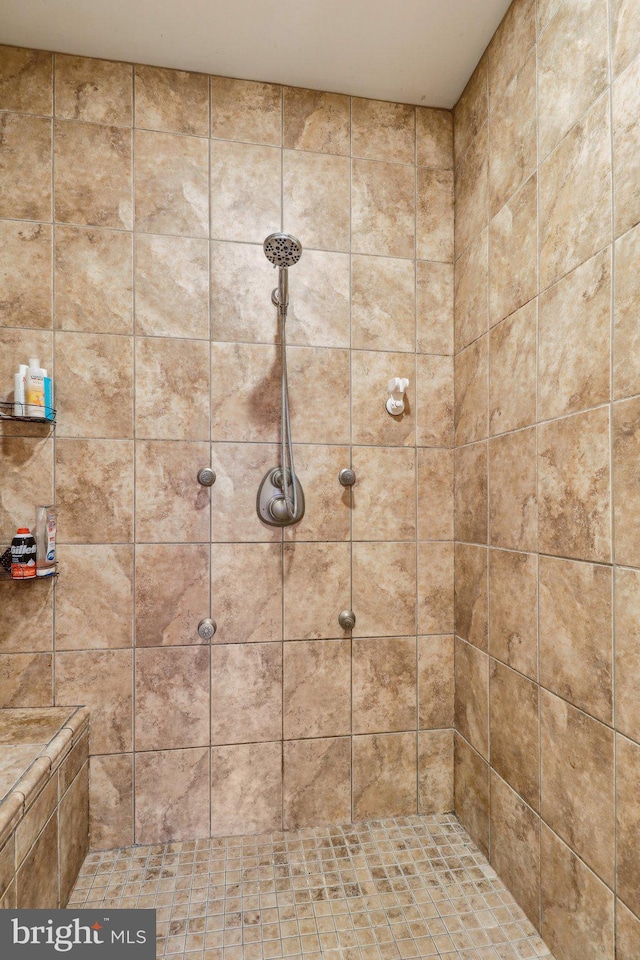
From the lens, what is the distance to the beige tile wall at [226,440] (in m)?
1.42

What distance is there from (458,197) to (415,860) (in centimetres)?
199

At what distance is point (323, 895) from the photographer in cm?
126

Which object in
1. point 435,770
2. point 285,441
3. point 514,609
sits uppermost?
point 285,441

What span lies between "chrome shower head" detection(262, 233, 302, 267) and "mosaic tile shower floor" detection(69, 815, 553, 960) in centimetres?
161

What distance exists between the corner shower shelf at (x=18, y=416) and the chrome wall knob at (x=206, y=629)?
28.0 inches

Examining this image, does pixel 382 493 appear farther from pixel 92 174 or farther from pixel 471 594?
pixel 92 174

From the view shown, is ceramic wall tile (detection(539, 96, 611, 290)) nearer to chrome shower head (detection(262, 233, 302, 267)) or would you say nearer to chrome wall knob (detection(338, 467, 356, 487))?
chrome shower head (detection(262, 233, 302, 267))

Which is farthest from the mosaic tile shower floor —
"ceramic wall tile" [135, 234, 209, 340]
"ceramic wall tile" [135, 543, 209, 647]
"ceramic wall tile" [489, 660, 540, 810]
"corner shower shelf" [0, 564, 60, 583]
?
"ceramic wall tile" [135, 234, 209, 340]

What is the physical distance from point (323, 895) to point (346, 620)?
68cm

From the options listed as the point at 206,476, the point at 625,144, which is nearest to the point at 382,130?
the point at 625,144

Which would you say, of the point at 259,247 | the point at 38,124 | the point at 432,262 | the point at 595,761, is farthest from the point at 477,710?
the point at 38,124

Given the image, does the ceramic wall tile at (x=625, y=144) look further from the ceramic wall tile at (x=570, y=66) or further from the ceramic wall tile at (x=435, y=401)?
the ceramic wall tile at (x=435, y=401)

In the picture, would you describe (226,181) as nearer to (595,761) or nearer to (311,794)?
(595,761)

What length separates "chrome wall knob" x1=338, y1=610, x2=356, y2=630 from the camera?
1.54 meters
